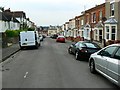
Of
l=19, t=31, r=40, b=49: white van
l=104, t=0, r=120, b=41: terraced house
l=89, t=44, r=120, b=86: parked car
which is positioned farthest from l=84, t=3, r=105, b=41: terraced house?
l=89, t=44, r=120, b=86: parked car

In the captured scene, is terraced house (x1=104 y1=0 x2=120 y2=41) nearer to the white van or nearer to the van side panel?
the white van

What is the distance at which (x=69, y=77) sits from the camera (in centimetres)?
964

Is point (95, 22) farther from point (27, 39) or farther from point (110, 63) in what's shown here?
point (110, 63)

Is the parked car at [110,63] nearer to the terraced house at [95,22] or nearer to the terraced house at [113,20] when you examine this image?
the terraced house at [113,20]

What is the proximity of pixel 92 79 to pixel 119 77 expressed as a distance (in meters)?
2.03

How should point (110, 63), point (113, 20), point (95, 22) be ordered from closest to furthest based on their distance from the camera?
point (110, 63)
point (113, 20)
point (95, 22)

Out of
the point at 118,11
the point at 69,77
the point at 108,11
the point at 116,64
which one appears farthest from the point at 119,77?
the point at 108,11

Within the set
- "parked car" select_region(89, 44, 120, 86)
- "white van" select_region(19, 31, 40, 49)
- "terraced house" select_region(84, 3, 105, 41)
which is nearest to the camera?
"parked car" select_region(89, 44, 120, 86)

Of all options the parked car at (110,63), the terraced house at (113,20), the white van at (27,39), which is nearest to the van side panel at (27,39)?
the white van at (27,39)

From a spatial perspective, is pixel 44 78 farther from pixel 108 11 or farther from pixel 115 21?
pixel 108 11

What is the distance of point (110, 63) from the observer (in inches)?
323

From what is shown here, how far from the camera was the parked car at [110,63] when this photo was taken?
764 cm

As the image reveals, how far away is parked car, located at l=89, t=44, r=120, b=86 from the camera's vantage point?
301 inches

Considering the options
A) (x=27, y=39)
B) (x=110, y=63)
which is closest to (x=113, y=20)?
(x=27, y=39)
